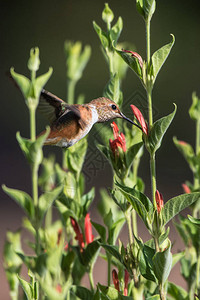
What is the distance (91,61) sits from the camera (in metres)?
4.64

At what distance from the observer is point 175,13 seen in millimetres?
4754

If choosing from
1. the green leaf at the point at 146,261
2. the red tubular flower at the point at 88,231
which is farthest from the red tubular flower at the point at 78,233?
the green leaf at the point at 146,261

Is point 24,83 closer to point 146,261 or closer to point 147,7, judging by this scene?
point 147,7

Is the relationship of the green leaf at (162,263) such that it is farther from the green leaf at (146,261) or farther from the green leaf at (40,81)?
the green leaf at (40,81)

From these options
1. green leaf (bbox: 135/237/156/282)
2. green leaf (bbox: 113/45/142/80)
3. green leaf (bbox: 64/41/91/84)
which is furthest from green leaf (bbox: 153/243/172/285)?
green leaf (bbox: 64/41/91/84)

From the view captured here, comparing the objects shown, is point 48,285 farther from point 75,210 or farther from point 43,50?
point 43,50

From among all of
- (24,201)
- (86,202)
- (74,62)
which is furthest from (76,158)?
(74,62)

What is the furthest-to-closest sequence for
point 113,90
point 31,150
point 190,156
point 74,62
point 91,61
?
point 91,61 → point 74,62 → point 190,156 → point 113,90 → point 31,150

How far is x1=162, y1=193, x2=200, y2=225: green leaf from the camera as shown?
2.10ft

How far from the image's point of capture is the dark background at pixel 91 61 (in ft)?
12.4

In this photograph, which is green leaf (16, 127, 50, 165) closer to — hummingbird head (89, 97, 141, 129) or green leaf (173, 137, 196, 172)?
hummingbird head (89, 97, 141, 129)

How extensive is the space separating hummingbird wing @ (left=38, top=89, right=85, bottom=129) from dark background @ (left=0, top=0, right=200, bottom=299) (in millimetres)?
2611

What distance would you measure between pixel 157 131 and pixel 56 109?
0.20 metres

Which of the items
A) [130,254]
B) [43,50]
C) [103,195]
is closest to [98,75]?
[43,50]
